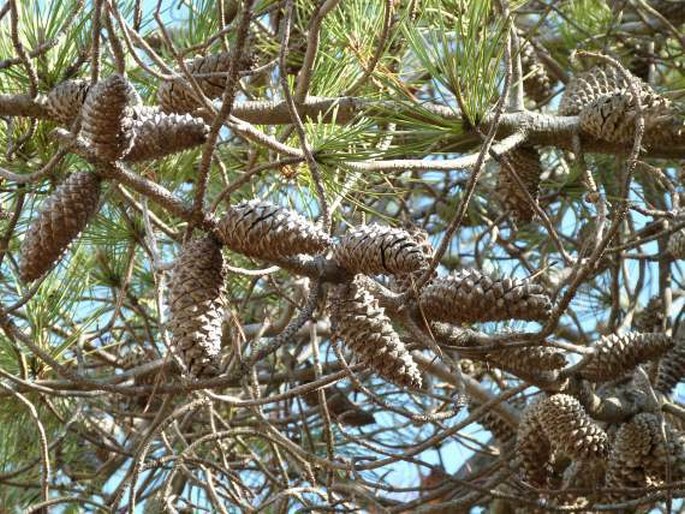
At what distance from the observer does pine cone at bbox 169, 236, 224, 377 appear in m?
1.40

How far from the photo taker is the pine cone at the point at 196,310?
1400mm

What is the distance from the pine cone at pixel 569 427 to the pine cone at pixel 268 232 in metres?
0.82

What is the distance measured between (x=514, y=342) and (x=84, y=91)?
2.48 ft

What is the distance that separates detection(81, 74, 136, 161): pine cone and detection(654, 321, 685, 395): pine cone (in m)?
1.44

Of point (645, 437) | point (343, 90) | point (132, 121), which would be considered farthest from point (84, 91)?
point (645, 437)

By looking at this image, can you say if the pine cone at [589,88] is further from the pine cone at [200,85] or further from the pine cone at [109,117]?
the pine cone at [109,117]

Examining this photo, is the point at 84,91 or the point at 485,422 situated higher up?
the point at 84,91

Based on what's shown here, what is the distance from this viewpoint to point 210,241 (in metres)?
1.45

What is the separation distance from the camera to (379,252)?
1.40 meters

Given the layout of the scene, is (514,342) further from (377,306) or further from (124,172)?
(124,172)

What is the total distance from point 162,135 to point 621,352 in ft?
3.13

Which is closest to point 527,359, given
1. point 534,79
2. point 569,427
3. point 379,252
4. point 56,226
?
point 569,427

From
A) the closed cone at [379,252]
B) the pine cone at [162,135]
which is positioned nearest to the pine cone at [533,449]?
the closed cone at [379,252]

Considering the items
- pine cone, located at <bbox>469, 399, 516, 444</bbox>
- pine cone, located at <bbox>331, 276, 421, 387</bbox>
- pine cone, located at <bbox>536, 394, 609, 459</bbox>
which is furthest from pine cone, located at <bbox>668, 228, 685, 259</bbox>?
pine cone, located at <bbox>331, 276, 421, 387</bbox>
